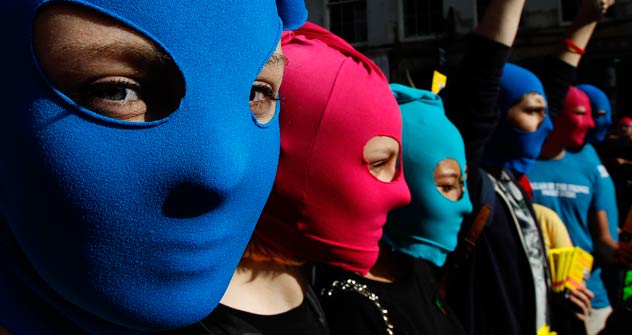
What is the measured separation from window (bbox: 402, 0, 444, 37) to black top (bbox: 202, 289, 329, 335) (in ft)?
39.0

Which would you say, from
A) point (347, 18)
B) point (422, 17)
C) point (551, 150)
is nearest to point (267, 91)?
point (347, 18)

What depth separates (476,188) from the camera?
2.50 m

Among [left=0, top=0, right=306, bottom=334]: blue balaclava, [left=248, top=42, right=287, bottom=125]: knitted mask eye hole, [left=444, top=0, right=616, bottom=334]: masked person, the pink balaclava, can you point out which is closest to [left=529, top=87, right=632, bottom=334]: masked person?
the pink balaclava

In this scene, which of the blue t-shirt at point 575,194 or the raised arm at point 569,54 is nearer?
the raised arm at point 569,54

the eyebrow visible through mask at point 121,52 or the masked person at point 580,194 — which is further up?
the eyebrow visible through mask at point 121,52

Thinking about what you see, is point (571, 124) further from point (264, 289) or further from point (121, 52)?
point (121, 52)

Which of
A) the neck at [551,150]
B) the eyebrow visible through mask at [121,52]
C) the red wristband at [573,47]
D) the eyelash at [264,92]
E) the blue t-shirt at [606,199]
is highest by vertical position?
the eyebrow visible through mask at [121,52]

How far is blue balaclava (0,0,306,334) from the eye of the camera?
793mm

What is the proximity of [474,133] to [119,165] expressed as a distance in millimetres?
1941

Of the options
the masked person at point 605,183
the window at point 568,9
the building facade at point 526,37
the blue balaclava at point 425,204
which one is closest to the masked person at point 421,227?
the blue balaclava at point 425,204

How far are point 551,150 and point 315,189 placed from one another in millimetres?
3359

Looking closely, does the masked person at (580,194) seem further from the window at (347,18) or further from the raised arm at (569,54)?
the window at (347,18)

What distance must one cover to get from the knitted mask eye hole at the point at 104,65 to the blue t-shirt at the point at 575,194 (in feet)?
12.1

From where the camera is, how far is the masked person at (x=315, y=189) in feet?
4.83
